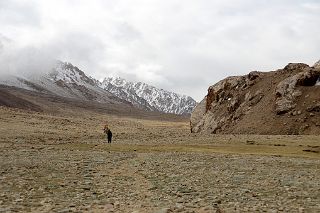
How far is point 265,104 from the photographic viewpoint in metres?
84.6

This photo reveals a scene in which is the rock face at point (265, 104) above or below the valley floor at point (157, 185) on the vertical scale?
above

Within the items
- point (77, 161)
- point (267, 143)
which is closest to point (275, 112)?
point (267, 143)

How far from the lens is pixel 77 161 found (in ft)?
111

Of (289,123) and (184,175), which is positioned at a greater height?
(289,123)

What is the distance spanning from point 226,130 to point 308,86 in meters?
16.0

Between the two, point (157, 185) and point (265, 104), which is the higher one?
point (265, 104)

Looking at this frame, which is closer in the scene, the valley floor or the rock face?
the valley floor

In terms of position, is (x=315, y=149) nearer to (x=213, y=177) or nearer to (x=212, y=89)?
(x=213, y=177)

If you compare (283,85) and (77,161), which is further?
(283,85)

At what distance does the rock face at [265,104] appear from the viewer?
249 feet

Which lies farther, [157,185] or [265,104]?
[265,104]

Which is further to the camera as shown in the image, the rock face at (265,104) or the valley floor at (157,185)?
the rock face at (265,104)

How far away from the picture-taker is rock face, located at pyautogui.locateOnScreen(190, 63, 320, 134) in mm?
75750

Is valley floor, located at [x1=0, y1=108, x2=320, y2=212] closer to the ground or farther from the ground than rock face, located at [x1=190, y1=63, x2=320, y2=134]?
closer to the ground
